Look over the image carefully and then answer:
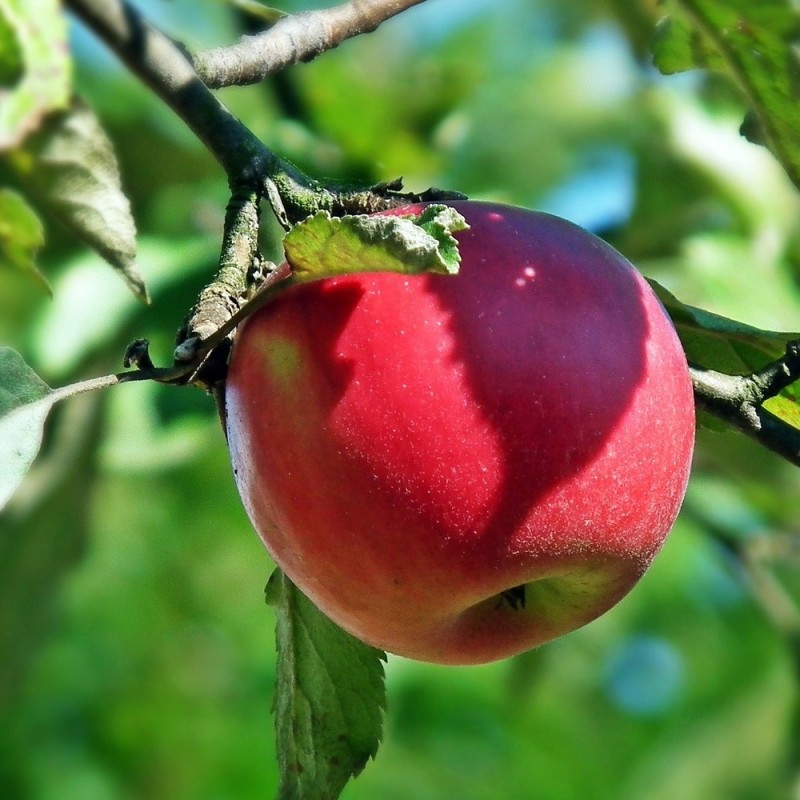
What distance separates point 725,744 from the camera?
294cm

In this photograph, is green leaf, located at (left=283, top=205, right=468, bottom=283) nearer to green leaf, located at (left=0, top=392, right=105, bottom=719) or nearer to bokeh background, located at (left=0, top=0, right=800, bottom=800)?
bokeh background, located at (left=0, top=0, right=800, bottom=800)

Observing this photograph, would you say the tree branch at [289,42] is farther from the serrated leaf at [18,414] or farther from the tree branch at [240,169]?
the serrated leaf at [18,414]

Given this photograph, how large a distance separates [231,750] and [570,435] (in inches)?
108

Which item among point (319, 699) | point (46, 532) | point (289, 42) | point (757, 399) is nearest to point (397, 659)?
point (46, 532)

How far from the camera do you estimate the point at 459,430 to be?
89 cm

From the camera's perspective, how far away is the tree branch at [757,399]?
41.4 inches

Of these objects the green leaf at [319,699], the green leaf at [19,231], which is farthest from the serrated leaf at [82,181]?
the green leaf at [319,699]

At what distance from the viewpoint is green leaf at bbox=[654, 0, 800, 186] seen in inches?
34.0

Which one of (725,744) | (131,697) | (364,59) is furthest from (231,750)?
(364,59)

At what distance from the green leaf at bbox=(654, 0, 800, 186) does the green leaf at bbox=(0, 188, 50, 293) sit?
1.68 ft

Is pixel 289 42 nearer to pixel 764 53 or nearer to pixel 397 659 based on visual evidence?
pixel 764 53

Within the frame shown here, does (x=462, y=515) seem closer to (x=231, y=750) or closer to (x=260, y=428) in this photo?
(x=260, y=428)

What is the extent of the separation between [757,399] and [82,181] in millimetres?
591

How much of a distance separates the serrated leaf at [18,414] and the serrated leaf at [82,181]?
0.11 meters
